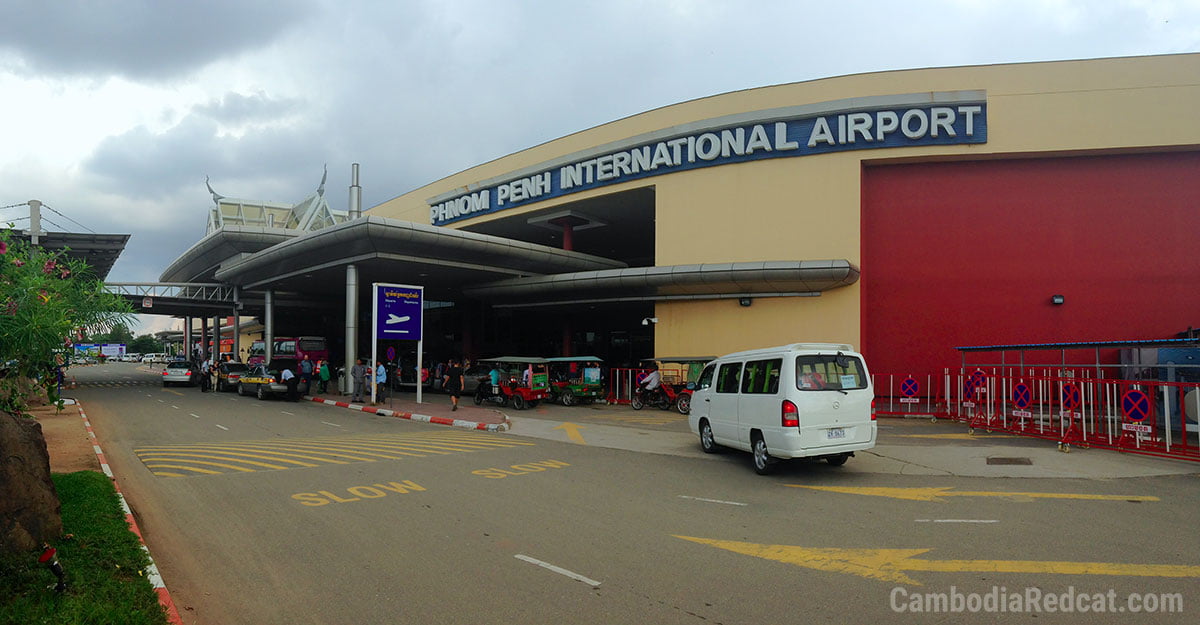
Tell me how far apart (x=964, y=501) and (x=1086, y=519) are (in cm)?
128

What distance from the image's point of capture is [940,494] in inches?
344

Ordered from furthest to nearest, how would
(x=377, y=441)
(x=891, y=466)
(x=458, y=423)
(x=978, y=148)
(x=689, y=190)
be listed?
(x=689, y=190)
(x=978, y=148)
(x=458, y=423)
(x=377, y=441)
(x=891, y=466)

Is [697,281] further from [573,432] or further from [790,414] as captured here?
[790,414]

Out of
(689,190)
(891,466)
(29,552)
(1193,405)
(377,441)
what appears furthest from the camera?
(689,190)

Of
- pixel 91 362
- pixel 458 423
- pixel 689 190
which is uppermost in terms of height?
pixel 689 190

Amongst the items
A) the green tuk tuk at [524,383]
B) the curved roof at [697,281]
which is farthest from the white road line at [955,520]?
the green tuk tuk at [524,383]

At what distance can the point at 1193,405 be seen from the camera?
40.9ft

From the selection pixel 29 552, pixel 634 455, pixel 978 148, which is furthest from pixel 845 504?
pixel 978 148

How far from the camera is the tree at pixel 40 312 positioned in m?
6.75

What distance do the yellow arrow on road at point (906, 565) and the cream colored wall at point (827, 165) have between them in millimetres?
17753

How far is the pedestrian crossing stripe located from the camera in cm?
1087

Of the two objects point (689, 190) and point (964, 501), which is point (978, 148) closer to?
point (689, 190)

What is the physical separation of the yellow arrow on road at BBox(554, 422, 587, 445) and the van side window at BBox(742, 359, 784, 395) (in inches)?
184

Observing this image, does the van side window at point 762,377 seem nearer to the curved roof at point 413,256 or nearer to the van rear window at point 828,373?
the van rear window at point 828,373
